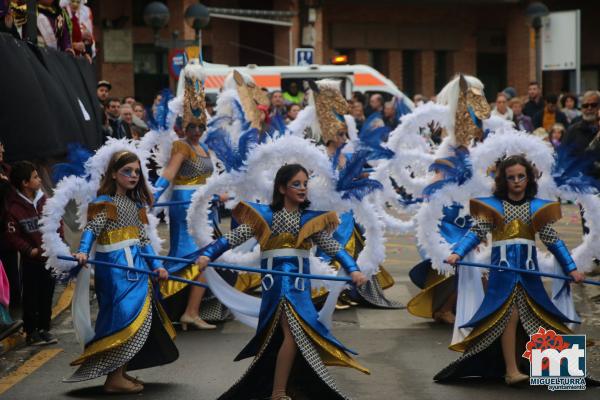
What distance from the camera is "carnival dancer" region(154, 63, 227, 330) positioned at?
34.6ft

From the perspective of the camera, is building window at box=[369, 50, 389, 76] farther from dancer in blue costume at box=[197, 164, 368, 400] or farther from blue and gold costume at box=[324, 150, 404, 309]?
dancer in blue costume at box=[197, 164, 368, 400]

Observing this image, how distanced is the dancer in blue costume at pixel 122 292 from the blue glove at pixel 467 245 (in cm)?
187

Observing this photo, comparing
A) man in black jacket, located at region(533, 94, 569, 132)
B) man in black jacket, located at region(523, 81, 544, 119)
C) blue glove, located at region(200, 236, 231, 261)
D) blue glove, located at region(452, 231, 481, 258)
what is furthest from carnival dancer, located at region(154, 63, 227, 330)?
man in black jacket, located at region(523, 81, 544, 119)

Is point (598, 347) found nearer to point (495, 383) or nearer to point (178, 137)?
point (495, 383)

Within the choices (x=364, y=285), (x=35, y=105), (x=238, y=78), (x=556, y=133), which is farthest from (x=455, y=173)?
(x=556, y=133)

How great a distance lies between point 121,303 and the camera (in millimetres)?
8117

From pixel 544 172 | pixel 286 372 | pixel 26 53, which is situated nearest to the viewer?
pixel 286 372

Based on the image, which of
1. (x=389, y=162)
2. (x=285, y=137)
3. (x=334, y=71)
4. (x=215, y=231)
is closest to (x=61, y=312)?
(x=215, y=231)

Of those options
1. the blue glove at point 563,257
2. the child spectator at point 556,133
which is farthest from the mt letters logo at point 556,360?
the child spectator at point 556,133

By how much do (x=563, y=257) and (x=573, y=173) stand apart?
73 centimetres

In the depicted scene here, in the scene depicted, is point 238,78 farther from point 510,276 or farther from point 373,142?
point 510,276

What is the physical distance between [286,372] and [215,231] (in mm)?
4121

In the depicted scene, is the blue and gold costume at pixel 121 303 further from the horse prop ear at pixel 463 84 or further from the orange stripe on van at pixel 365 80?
the orange stripe on van at pixel 365 80

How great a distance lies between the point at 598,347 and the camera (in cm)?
938
